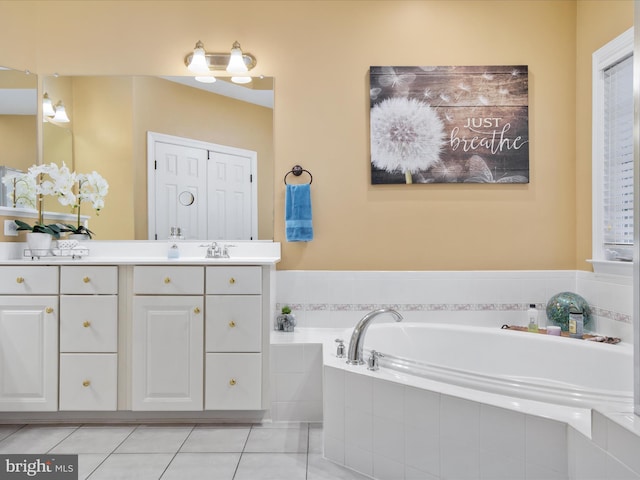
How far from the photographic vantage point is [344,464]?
1.93m

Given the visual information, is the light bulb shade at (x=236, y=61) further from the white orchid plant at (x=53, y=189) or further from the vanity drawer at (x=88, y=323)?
the vanity drawer at (x=88, y=323)

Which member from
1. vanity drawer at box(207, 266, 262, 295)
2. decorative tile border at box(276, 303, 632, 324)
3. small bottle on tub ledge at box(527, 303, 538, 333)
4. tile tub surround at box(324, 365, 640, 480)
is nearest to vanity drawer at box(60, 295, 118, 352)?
vanity drawer at box(207, 266, 262, 295)

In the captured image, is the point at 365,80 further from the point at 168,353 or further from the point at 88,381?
the point at 88,381

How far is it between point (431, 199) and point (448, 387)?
1.50 meters

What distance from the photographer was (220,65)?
2900 millimetres

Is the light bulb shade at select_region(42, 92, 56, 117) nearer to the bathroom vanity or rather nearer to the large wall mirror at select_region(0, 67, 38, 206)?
the large wall mirror at select_region(0, 67, 38, 206)

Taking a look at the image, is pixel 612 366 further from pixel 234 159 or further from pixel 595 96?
pixel 234 159

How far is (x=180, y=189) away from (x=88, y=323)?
98 centimetres

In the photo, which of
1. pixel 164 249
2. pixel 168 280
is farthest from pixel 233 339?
pixel 164 249

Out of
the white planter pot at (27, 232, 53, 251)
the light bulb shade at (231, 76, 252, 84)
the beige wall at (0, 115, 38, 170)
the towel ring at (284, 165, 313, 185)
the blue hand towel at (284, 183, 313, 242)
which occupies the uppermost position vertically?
the light bulb shade at (231, 76, 252, 84)

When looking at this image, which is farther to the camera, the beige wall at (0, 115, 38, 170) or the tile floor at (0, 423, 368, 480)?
the beige wall at (0, 115, 38, 170)

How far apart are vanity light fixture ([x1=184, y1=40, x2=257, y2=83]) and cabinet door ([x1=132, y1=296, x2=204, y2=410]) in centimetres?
148

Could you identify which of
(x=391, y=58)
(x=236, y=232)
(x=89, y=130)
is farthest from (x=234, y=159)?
(x=391, y=58)

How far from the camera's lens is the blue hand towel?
9.28ft
